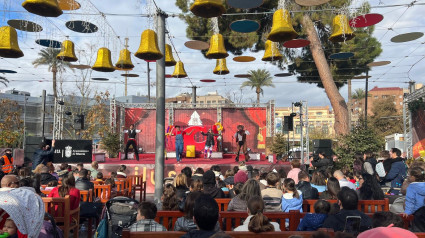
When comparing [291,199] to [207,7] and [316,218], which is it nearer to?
[316,218]

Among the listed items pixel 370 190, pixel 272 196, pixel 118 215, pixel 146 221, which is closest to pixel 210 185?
pixel 272 196

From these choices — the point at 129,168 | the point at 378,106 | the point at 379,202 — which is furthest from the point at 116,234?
the point at 378,106

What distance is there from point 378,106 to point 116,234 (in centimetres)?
5070

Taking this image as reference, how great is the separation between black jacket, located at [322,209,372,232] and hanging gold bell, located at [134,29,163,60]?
3696 millimetres

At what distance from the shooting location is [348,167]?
500 inches

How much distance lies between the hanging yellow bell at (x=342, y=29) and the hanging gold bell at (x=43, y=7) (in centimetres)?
474

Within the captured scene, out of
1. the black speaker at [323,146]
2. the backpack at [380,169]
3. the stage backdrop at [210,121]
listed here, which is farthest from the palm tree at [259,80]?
the backpack at [380,169]

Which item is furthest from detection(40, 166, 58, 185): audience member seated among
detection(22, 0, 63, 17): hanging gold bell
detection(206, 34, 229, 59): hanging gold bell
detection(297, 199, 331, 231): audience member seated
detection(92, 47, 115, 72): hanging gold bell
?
detection(297, 199, 331, 231): audience member seated

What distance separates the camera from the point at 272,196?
15.3 feet

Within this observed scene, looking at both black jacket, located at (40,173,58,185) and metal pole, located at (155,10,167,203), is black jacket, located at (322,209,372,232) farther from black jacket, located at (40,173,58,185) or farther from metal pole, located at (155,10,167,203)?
black jacket, located at (40,173,58,185)

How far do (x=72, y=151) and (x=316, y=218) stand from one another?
38.0 feet

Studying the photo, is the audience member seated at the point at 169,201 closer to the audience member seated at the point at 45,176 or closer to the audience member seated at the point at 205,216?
the audience member seated at the point at 205,216

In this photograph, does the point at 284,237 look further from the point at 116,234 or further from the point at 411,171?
the point at 411,171

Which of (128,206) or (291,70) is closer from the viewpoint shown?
(128,206)
